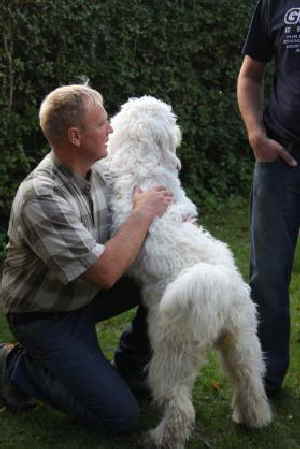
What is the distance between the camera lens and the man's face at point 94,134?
3.49 m

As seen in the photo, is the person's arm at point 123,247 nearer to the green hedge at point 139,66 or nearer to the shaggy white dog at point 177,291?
the shaggy white dog at point 177,291

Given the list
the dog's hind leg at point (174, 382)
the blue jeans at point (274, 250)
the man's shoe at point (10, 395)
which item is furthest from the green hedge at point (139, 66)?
the dog's hind leg at point (174, 382)

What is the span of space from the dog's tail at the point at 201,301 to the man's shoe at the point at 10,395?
1058 millimetres

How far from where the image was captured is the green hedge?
20.7ft

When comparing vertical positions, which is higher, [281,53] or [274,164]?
[281,53]

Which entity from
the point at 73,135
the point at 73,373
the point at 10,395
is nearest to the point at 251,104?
the point at 73,135

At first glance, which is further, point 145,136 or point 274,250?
point 274,250

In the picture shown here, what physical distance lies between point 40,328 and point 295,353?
6.15 feet

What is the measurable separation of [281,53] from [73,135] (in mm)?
1204

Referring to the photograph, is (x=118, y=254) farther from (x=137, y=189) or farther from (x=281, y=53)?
(x=281, y=53)

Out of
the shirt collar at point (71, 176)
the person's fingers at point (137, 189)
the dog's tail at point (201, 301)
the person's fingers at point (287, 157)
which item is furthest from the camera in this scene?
the person's fingers at point (287, 157)

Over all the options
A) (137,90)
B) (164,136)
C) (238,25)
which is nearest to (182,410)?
(164,136)

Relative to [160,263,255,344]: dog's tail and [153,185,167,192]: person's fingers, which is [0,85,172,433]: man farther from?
[160,263,255,344]: dog's tail

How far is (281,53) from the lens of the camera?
3.77m
